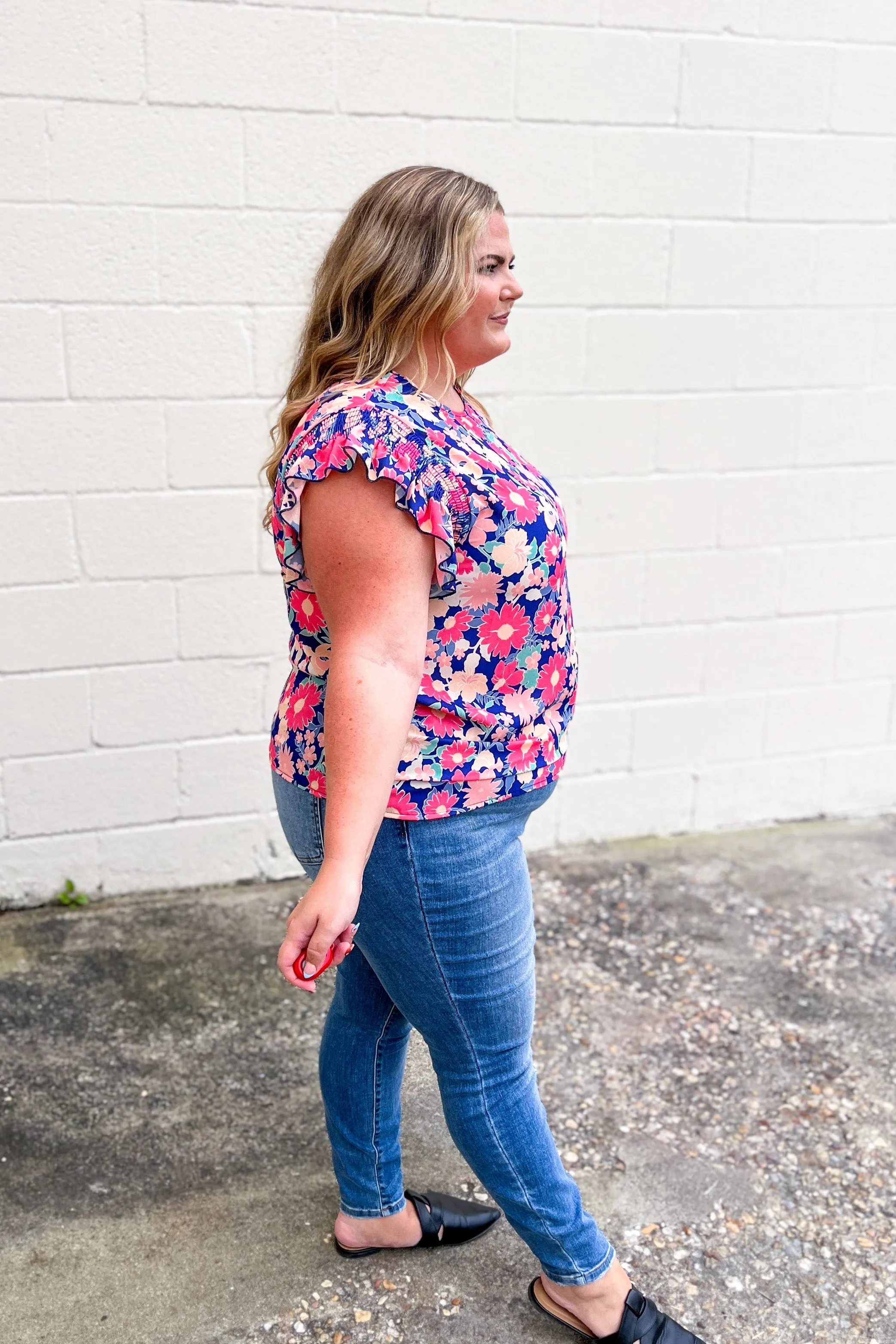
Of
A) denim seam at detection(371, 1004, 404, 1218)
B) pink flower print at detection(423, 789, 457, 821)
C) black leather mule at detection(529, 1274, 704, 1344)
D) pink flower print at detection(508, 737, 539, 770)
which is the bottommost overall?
black leather mule at detection(529, 1274, 704, 1344)

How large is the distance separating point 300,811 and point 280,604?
1513 mm

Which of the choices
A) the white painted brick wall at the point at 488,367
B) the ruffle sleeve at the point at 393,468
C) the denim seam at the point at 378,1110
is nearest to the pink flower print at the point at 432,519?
the ruffle sleeve at the point at 393,468

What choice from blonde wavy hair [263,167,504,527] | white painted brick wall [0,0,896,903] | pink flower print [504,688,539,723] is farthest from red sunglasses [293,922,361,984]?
white painted brick wall [0,0,896,903]

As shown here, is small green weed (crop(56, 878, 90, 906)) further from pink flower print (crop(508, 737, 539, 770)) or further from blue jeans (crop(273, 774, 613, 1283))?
pink flower print (crop(508, 737, 539, 770))

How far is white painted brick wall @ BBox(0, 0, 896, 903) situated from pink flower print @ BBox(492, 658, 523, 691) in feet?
5.12

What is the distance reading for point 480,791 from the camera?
5.30ft

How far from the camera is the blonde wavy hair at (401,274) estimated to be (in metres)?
1.59

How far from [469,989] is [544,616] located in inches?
20.0

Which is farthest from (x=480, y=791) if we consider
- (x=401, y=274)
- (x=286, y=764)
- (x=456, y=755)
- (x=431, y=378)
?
(x=401, y=274)

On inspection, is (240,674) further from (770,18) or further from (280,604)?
(770,18)

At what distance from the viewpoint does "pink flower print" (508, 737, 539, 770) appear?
64.9 inches

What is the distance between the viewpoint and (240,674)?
315 cm

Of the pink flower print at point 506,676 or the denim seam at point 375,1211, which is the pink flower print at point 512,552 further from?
the denim seam at point 375,1211

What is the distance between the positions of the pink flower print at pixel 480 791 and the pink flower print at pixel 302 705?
0.76 ft
